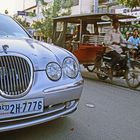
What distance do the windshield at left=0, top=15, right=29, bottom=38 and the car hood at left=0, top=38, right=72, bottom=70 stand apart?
0.79m

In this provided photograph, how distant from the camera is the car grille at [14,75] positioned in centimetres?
377

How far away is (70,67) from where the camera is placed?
4.44 metres

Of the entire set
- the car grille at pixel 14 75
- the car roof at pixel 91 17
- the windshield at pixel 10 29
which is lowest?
the car grille at pixel 14 75

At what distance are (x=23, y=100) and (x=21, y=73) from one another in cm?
30

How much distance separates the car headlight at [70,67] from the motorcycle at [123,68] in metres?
4.28

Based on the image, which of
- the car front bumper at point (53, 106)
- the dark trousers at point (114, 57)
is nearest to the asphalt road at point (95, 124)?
the car front bumper at point (53, 106)

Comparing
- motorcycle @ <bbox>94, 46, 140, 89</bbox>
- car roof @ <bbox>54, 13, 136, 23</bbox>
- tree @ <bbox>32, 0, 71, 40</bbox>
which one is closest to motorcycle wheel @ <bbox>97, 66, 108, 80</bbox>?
motorcycle @ <bbox>94, 46, 140, 89</bbox>

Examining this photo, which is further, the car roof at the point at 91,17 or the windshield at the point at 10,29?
the car roof at the point at 91,17

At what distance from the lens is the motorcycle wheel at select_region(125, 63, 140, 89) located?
8570 mm

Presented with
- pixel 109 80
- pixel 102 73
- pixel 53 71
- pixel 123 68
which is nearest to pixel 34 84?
pixel 53 71

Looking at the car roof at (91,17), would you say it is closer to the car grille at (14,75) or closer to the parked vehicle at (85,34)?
the parked vehicle at (85,34)

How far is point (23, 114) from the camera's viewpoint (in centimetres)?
382

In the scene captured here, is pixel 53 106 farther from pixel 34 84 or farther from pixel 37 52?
pixel 37 52

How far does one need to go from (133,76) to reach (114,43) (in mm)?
1088
